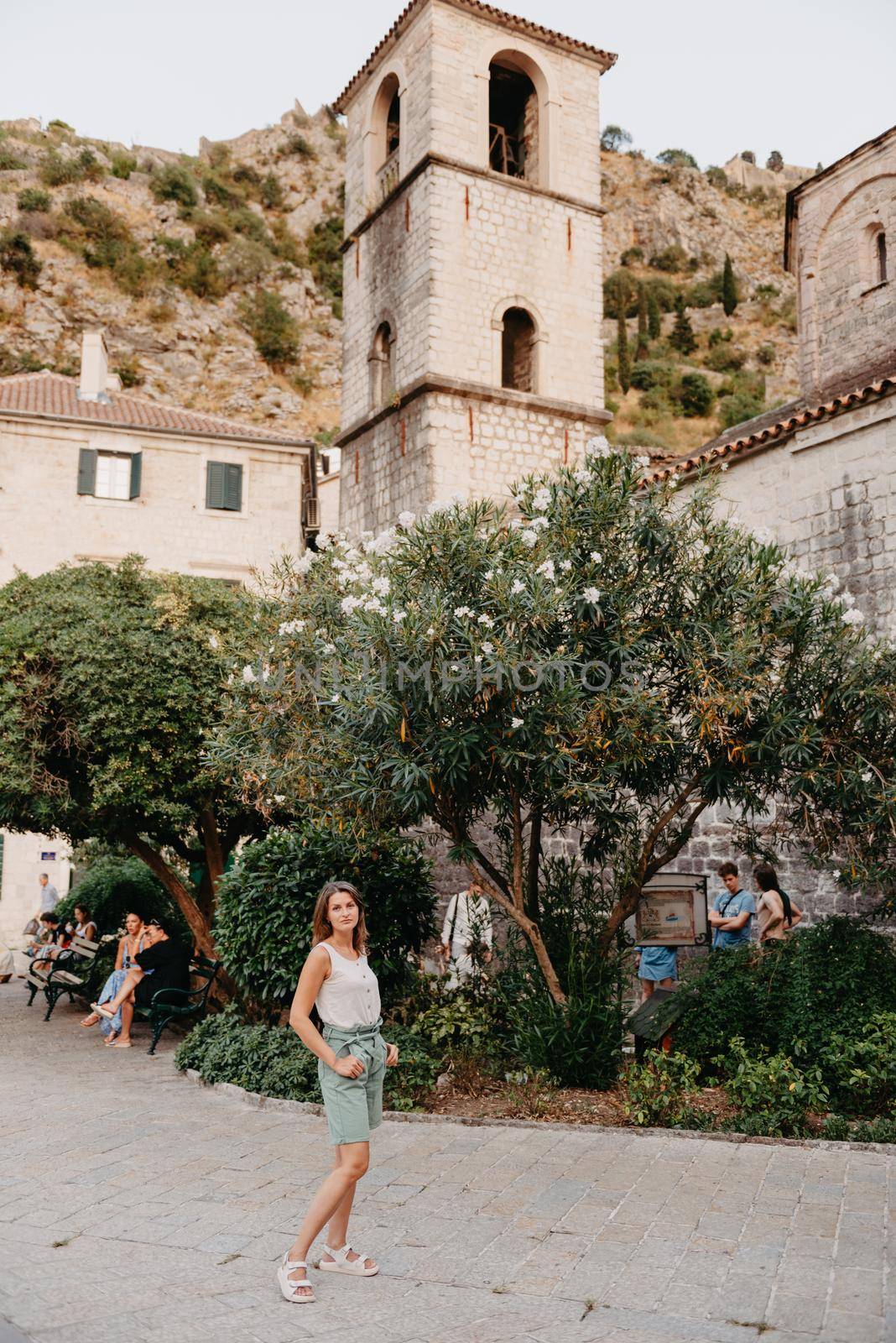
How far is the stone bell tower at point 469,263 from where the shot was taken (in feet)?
58.3

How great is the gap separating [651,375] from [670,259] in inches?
816

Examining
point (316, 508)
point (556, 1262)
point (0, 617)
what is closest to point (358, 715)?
point (556, 1262)

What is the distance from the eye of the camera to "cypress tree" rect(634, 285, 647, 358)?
210 ft

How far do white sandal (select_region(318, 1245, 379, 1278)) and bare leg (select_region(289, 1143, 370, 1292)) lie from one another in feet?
0.87

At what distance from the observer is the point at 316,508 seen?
98.4 feet

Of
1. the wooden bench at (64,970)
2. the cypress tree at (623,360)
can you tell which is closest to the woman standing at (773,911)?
the wooden bench at (64,970)

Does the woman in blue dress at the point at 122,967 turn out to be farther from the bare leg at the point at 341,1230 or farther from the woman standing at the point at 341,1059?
the woman standing at the point at 341,1059

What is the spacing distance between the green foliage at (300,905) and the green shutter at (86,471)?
17.2 m

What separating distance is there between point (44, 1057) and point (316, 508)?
2134 cm

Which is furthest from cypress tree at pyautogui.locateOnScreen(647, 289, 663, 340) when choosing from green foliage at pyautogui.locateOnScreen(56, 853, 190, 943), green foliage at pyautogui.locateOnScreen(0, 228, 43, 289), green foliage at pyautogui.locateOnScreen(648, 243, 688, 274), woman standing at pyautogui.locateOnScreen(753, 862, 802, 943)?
woman standing at pyautogui.locateOnScreen(753, 862, 802, 943)

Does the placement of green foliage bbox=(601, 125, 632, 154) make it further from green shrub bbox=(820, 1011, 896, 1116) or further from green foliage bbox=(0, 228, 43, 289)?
green shrub bbox=(820, 1011, 896, 1116)

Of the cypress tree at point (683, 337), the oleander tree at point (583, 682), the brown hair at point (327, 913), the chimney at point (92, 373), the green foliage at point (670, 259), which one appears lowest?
the brown hair at point (327, 913)

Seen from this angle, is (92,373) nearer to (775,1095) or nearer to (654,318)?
(775,1095)

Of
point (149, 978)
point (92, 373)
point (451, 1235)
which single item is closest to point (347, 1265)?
point (451, 1235)
